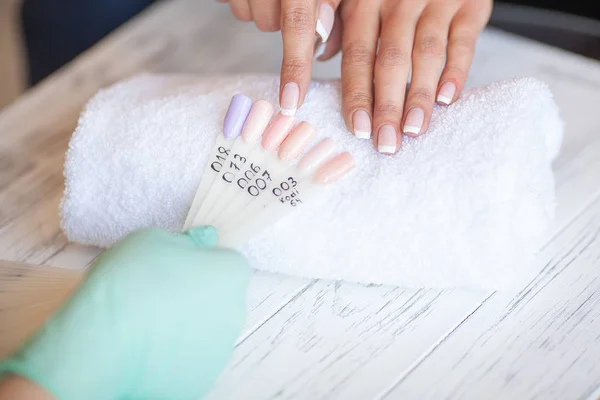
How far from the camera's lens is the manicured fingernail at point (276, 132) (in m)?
0.58

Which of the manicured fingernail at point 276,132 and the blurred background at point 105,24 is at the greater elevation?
the manicured fingernail at point 276,132

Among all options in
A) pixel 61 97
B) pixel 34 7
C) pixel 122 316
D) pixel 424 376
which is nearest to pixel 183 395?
pixel 122 316

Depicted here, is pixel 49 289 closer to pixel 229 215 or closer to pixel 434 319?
pixel 229 215

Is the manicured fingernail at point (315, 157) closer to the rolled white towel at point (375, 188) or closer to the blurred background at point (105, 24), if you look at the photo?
the rolled white towel at point (375, 188)

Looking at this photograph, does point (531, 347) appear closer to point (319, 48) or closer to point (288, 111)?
point (288, 111)

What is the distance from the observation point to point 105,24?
999 millimetres

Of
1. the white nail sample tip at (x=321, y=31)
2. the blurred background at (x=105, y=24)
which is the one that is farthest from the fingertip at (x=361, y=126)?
the blurred background at (x=105, y=24)

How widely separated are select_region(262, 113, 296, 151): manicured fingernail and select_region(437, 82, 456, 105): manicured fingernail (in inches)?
5.5

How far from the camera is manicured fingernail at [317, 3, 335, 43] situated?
2.15 ft

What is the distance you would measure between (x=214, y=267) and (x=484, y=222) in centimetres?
22

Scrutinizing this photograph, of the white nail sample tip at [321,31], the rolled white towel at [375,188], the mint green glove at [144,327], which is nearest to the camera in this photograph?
the mint green glove at [144,327]

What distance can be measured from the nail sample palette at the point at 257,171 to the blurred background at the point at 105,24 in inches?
20.1

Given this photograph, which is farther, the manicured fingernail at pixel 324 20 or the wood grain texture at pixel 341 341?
the manicured fingernail at pixel 324 20

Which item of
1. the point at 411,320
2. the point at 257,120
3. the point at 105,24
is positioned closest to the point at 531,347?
the point at 411,320
